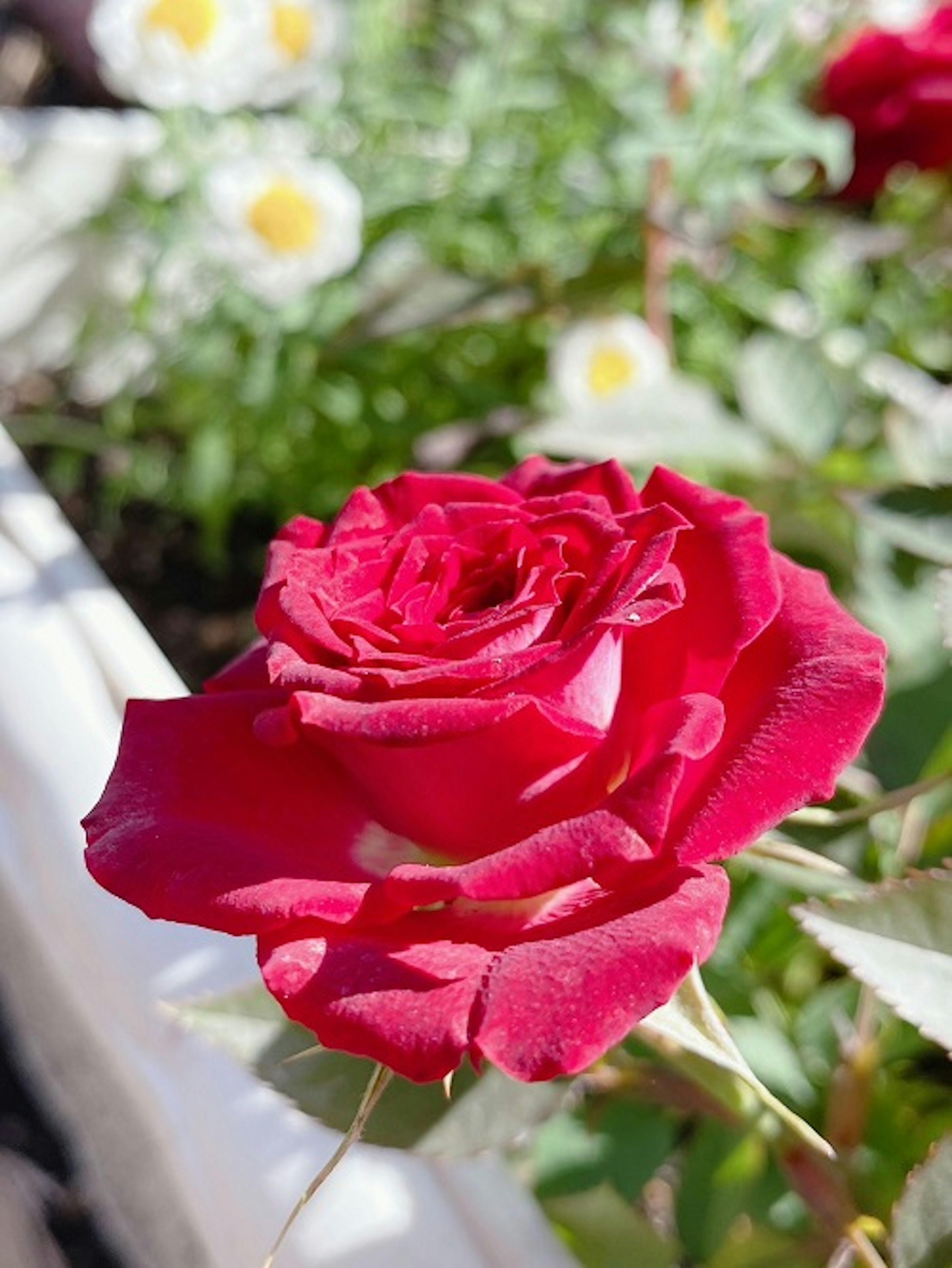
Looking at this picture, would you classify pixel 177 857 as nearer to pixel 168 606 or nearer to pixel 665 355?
pixel 665 355

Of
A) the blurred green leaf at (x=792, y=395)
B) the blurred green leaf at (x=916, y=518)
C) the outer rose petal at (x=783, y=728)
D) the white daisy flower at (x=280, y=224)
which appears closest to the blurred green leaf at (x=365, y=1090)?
the outer rose petal at (x=783, y=728)

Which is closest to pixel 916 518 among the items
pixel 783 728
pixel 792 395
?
pixel 792 395

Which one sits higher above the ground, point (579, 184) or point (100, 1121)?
point (579, 184)

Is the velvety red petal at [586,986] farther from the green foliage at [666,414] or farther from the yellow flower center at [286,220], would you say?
the yellow flower center at [286,220]

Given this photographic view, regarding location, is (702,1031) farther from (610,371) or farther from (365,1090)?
(610,371)

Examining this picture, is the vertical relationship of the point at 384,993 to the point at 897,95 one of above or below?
below

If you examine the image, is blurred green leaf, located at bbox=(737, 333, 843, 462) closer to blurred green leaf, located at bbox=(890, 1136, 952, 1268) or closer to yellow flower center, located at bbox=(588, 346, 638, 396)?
yellow flower center, located at bbox=(588, 346, 638, 396)

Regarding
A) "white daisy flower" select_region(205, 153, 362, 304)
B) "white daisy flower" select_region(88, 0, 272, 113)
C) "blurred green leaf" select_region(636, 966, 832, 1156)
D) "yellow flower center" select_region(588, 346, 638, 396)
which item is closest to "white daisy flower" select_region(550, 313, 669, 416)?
"yellow flower center" select_region(588, 346, 638, 396)

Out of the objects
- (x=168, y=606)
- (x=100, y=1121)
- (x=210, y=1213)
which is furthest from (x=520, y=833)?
(x=168, y=606)
